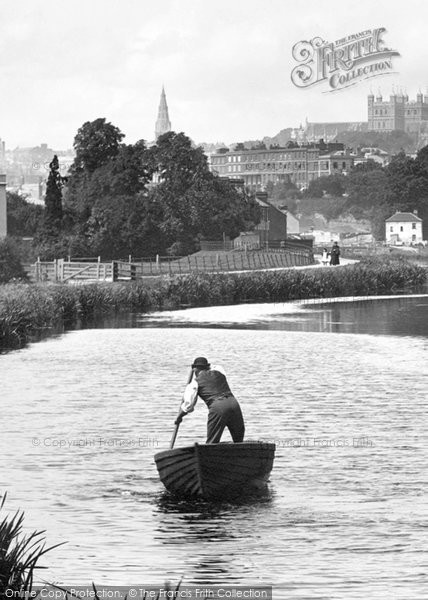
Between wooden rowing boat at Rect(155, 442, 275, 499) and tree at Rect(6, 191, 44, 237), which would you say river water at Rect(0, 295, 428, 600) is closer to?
wooden rowing boat at Rect(155, 442, 275, 499)

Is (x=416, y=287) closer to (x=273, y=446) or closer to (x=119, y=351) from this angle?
(x=119, y=351)

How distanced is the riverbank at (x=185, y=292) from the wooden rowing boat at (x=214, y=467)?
127 ft

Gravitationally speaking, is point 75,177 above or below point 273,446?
above

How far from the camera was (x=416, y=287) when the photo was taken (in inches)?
4909

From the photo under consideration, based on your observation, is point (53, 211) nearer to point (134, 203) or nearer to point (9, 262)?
point (134, 203)

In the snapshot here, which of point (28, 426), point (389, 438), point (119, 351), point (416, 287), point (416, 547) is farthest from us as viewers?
point (416, 287)

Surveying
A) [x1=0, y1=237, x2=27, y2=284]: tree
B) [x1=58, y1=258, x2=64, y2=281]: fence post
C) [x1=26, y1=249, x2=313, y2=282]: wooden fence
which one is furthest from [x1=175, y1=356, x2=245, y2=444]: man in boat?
[x1=58, y1=258, x2=64, y2=281]: fence post

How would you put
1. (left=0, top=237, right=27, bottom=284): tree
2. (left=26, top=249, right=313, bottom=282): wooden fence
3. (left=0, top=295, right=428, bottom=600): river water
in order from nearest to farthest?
(left=0, top=295, right=428, bottom=600): river water
(left=0, top=237, right=27, bottom=284): tree
(left=26, top=249, right=313, bottom=282): wooden fence

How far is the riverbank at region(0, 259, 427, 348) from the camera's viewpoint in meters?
72.7

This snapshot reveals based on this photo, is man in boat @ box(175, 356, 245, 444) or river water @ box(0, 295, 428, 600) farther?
man in boat @ box(175, 356, 245, 444)

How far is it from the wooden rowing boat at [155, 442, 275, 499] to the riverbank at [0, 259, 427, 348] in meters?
38.8

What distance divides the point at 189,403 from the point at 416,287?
330 feet

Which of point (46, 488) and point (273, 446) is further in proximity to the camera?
point (46, 488)

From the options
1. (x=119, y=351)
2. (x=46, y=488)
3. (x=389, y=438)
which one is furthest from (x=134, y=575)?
(x=119, y=351)
